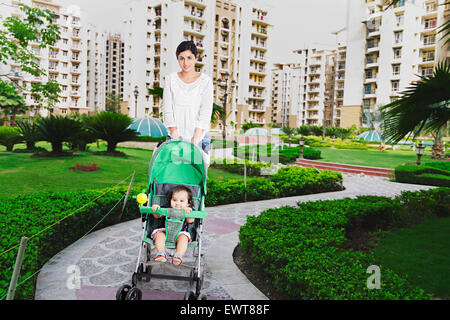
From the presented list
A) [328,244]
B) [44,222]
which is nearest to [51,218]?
[44,222]

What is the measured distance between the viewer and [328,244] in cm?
444

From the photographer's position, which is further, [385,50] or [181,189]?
[385,50]

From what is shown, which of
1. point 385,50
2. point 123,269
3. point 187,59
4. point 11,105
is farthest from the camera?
point 385,50

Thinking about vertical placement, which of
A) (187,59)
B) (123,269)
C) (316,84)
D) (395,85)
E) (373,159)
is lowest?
(123,269)

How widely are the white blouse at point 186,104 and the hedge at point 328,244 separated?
67.9 inches

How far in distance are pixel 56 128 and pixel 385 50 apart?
160 feet

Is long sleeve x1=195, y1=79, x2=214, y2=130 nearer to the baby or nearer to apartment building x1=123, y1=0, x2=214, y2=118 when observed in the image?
the baby

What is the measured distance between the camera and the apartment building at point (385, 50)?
148 ft

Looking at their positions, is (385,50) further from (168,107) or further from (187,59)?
(168,107)

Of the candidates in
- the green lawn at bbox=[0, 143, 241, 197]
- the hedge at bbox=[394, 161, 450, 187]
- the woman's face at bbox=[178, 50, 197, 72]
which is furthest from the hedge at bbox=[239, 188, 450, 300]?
the hedge at bbox=[394, 161, 450, 187]

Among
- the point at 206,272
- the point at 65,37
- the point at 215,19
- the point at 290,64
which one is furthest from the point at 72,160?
the point at 290,64

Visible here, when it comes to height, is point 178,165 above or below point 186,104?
below

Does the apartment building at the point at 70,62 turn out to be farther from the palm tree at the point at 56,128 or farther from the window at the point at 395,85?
the window at the point at 395,85

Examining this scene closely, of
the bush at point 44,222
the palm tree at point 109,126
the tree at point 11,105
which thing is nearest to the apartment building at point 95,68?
the tree at point 11,105
